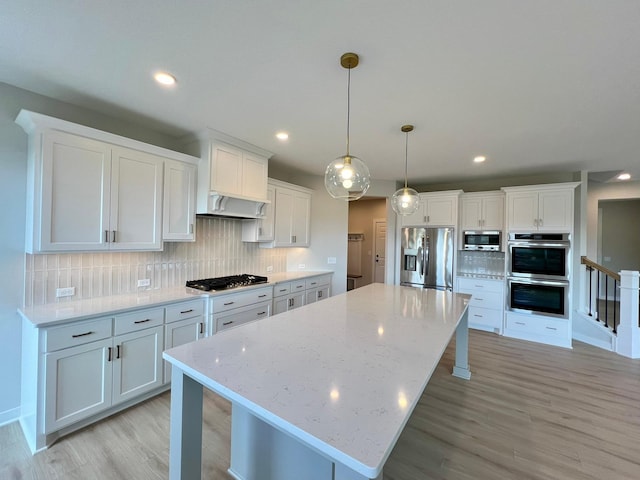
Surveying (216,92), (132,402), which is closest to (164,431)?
(132,402)

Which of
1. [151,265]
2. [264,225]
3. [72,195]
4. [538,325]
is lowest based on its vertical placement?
[538,325]

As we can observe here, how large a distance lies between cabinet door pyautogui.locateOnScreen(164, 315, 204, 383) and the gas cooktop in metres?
0.35

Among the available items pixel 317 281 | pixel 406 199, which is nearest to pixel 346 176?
pixel 406 199

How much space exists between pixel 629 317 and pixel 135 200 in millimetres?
6005

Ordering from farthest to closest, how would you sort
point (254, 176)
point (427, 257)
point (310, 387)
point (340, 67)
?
point (427, 257) < point (254, 176) < point (340, 67) < point (310, 387)

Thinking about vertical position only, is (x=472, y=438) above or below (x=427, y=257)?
below

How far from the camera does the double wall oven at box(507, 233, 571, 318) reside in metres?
3.88

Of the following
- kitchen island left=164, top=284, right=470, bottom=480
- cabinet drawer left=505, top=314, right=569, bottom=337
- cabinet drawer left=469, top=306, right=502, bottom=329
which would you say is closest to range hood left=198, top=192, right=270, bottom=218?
kitchen island left=164, top=284, right=470, bottom=480

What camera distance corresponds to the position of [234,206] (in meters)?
3.32

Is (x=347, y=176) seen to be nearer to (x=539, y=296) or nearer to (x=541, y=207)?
(x=541, y=207)

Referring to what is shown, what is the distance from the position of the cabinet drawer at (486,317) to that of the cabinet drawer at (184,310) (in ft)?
13.7

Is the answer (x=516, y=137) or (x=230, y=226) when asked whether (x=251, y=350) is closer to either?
(x=230, y=226)

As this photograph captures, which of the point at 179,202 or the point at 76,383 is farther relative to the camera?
the point at 179,202

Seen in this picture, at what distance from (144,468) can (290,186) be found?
137 inches
